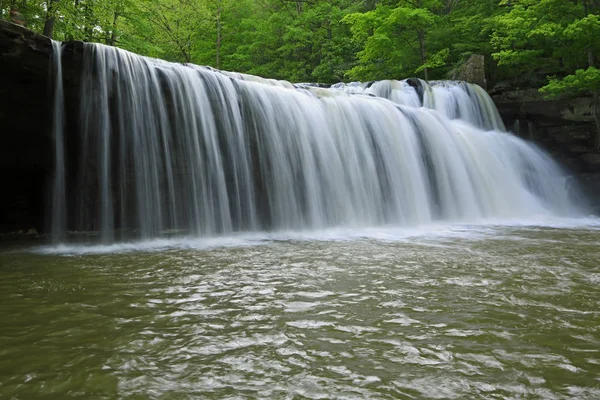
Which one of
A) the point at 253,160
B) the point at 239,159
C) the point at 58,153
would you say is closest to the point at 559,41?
the point at 253,160

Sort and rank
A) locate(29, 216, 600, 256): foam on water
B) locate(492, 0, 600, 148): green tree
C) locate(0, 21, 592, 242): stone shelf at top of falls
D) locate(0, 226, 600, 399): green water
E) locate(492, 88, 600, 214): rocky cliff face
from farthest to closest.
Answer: locate(492, 88, 600, 214): rocky cliff face, locate(492, 0, 600, 148): green tree, locate(0, 21, 592, 242): stone shelf at top of falls, locate(29, 216, 600, 256): foam on water, locate(0, 226, 600, 399): green water

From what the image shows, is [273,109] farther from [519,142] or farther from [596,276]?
[519,142]

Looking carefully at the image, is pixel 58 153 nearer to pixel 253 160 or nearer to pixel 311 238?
pixel 253 160

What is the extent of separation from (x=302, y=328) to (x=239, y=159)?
19.5ft

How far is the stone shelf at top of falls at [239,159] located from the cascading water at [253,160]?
0.07 ft

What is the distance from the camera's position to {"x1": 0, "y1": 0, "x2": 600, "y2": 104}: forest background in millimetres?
12727

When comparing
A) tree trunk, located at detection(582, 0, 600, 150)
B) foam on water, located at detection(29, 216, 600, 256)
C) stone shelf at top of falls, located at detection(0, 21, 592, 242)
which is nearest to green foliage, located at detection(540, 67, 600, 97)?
tree trunk, located at detection(582, 0, 600, 150)

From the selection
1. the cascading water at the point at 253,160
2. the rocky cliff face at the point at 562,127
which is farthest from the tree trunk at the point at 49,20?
the rocky cliff face at the point at 562,127

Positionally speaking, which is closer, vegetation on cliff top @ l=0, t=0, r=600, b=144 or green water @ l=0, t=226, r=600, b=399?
green water @ l=0, t=226, r=600, b=399

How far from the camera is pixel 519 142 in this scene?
555 inches

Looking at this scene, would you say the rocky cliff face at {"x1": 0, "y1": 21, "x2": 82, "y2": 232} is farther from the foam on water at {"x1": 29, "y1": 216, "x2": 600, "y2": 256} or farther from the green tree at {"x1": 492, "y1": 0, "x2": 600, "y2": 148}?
the green tree at {"x1": 492, "y1": 0, "x2": 600, "y2": 148}

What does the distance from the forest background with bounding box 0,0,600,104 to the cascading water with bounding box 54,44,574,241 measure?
15.1 ft

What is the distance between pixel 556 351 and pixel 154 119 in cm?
692

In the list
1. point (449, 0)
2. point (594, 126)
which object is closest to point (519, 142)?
point (594, 126)
